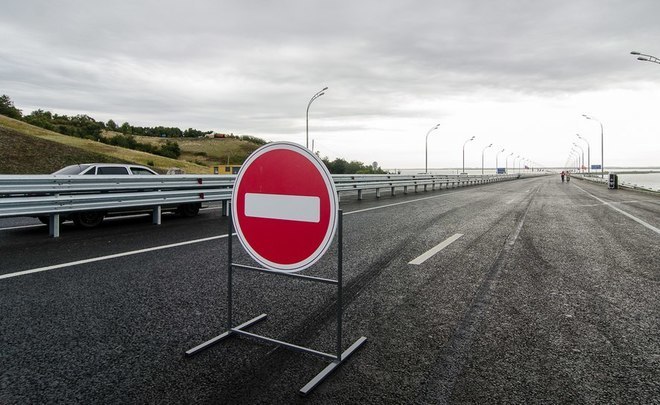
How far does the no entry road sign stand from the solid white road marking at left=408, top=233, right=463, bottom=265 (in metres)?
3.06

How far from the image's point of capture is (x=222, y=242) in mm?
7184

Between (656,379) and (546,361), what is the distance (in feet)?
1.97

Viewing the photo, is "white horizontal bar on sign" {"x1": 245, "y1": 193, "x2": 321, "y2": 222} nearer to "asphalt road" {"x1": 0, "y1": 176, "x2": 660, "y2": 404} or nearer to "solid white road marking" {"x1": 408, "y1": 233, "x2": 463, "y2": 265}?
"asphalt road" {"x1": 0, "y1": 176, "x2": 660, "y2": 404}

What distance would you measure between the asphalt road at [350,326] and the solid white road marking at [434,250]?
0.13m

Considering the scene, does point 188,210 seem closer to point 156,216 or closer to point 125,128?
point 156,216

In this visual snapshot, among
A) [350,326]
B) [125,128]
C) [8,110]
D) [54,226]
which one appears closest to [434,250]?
[350,326]

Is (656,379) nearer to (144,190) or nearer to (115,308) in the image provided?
(115,308)

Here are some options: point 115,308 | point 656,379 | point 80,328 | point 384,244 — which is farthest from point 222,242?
point 656,379

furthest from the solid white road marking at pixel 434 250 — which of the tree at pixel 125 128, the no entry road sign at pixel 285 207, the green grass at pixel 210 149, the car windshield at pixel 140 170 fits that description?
the tree at pixel 125 128

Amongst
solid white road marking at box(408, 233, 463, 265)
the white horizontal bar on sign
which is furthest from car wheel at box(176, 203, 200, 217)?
the white horizontal bar on sign

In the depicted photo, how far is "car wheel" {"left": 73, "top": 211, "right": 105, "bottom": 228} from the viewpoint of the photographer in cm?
883

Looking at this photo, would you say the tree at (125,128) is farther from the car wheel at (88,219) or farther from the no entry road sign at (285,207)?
the no entry road sign at (285,207)

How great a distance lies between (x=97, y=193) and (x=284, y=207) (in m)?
7.84

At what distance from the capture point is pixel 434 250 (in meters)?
6.45
